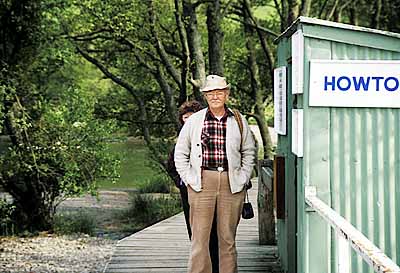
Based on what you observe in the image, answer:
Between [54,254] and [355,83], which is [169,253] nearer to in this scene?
[355,83]

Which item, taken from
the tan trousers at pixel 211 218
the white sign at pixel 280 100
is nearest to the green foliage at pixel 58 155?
the white sign at pixel 280 100

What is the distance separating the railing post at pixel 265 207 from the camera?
7948mm

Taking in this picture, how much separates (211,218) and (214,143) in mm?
→ 558

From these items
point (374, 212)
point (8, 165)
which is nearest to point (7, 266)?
point (8, 165)

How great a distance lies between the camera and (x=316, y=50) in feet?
16.9

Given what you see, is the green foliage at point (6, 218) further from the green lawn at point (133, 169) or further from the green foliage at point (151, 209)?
the green lawn at point (133, 169)

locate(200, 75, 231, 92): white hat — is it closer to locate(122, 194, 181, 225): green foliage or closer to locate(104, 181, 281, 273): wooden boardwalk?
locate(104, 181, 281, 273): wooden boardwalk

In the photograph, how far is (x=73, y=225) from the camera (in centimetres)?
1595

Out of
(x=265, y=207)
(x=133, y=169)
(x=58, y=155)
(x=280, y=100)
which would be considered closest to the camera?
(x=280, y=100)

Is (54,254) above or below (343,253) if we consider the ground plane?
below

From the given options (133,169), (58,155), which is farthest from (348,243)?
(133,169)

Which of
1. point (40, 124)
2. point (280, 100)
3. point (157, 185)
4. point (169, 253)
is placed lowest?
point (157, 185)

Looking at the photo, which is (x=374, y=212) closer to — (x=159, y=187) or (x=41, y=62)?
(x=41, y=62)

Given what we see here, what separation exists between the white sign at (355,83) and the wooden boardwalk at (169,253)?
2.53 meters
